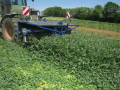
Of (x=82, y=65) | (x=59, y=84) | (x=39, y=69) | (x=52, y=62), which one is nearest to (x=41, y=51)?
(x=52, y=62)

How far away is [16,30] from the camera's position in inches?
256

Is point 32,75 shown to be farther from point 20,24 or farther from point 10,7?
point 10,7

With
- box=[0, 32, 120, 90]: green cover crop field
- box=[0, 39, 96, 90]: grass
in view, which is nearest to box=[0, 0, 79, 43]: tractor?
box=[0, 32, 120, 90]: green cover crop field

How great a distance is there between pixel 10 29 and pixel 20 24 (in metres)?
0.89

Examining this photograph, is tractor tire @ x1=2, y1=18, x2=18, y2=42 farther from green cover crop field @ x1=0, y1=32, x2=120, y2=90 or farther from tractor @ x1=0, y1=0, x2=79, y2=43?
green cover crop field @ x1=0, y1=32, x2=120, y2=90

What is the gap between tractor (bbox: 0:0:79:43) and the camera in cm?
620

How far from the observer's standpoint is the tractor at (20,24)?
20.4 ft

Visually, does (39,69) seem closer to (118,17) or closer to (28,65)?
(28,65)

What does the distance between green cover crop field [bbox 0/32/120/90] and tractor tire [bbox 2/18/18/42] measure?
983mm

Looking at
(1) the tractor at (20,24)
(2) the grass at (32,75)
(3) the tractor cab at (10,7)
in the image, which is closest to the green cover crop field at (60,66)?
(2) the grass at (32,75)

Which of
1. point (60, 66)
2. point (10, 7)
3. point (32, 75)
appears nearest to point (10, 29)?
point (10, 7)

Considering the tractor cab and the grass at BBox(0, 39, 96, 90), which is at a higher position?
the tractor cab

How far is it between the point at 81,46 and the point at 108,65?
121cm

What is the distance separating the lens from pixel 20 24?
656 cm
